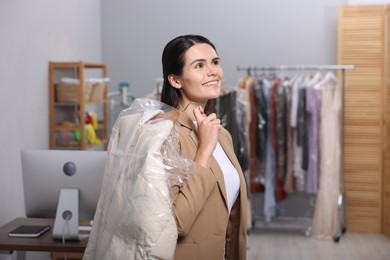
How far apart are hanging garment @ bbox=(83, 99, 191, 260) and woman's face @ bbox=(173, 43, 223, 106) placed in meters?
0.15

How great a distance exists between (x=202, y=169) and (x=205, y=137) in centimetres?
12

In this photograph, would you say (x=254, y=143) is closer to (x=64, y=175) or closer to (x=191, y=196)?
(x=64, y=175)

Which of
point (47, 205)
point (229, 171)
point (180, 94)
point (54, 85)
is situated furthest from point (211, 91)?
point (54, 85)

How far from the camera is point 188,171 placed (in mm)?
1940

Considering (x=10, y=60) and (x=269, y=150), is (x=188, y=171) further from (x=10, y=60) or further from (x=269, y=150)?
(x=269, y=150)

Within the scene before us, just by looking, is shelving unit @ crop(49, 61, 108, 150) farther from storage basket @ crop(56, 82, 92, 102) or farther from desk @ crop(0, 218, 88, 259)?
desk @ crop(0, 218, 88, 259)

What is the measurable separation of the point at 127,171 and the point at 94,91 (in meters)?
3.25

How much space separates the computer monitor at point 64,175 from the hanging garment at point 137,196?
0.81 metres

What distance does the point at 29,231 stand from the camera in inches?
115

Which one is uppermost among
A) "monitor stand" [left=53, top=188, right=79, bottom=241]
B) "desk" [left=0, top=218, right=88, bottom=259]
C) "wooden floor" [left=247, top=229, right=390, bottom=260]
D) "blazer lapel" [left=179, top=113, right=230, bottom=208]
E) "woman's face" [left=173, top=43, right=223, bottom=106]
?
"woman's face" [left=173, top=43, right=223, bottom=106]

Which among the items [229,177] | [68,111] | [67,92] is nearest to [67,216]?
[229,177]

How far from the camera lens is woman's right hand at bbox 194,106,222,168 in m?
2.01

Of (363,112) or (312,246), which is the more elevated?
(363,112)

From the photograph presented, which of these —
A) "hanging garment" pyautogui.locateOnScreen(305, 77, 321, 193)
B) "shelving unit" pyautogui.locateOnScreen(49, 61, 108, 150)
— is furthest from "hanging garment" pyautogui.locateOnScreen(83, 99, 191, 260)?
"hanging garment" pyautogui.locateOnScreen(305, 77, 321, 193)
